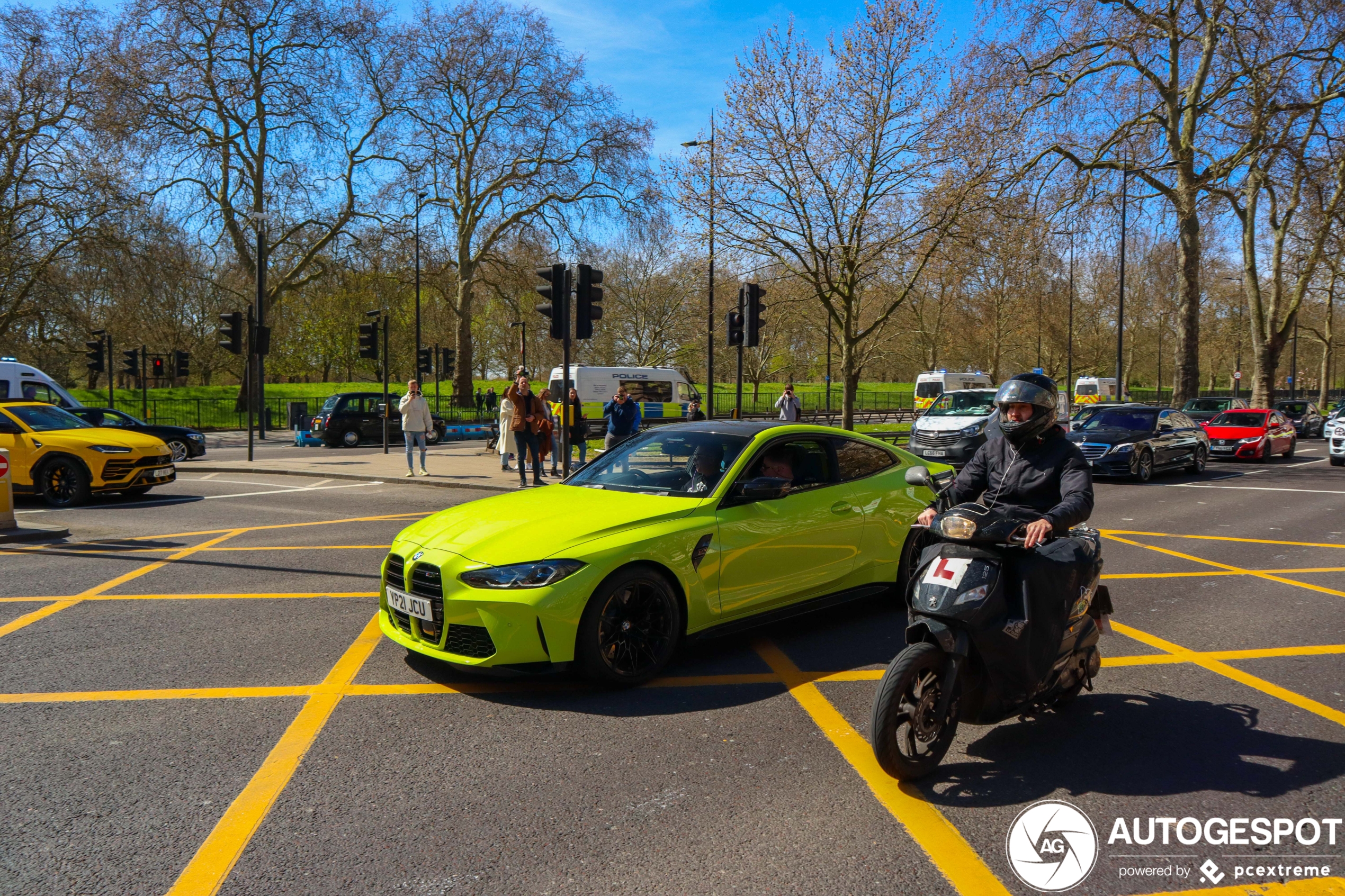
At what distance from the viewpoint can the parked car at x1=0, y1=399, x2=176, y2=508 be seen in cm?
1231

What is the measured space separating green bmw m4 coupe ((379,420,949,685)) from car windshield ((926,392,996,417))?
48.8 feet

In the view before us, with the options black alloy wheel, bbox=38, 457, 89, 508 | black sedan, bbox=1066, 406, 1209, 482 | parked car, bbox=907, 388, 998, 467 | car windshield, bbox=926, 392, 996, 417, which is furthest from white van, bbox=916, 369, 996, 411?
black alloy wheel, bbox=38, 457, 89, 508

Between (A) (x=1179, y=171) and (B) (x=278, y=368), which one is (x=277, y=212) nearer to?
(B) (x=278, y=368)

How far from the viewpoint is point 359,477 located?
683 inches

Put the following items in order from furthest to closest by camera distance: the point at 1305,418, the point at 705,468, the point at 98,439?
the point at 1305,418 < the point at 98,439 < the point at 705,468

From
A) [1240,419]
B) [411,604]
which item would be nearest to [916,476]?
[411,604]

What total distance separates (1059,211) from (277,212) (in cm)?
2969

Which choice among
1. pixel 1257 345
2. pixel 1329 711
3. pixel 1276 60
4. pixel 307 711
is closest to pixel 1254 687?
pixel 1329 711

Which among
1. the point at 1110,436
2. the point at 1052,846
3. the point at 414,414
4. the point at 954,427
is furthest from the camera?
the point at 954,427

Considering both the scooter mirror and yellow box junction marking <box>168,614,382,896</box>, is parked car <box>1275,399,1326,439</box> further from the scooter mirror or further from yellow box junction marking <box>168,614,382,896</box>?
yellow box junction marking <box>168,614,382,896</box>

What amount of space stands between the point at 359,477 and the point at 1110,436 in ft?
47.8

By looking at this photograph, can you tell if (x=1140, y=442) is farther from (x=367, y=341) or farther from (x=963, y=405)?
(x=367, y=341)

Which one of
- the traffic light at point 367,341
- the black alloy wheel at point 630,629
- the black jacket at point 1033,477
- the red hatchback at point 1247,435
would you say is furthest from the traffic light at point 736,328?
the red hatchback at point 1247,435

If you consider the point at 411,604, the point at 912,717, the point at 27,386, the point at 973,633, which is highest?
the point at 27,386
